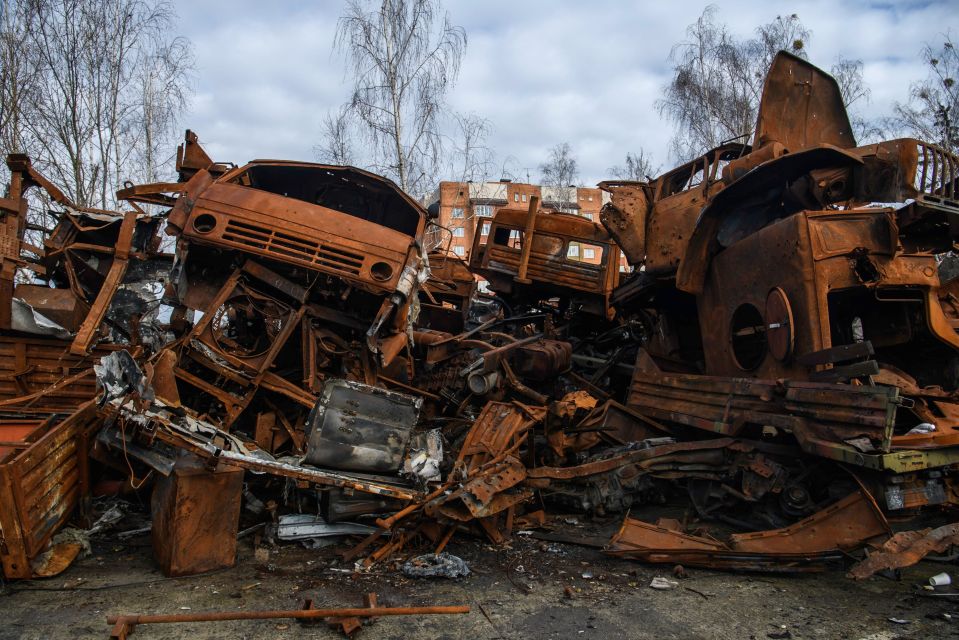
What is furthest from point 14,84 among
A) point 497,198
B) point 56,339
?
point 497,198

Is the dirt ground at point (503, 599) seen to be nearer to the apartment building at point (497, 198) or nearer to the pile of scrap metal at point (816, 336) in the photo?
the pile of scrap metal at point (816, 336)

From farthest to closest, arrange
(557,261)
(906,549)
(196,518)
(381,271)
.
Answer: (557,261) < (381,271) < (196,518) < (906,549)

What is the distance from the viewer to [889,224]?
174 inches

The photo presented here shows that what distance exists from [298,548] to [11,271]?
410 cm

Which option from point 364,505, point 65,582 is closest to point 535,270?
point 364,505

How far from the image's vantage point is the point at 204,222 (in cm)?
507

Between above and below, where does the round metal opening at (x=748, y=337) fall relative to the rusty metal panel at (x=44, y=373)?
above

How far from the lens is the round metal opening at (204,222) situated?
504 centimetres

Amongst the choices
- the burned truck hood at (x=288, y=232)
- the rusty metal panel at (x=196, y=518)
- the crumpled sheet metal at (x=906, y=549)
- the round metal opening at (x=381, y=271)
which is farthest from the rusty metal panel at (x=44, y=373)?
the crumpled sheet metal at (x=906, y=549)

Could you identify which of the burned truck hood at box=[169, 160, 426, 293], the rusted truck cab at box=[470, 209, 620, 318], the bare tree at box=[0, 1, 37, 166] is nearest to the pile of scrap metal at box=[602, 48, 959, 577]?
the rusted truck cab at box=[470, 209, 620, 318]

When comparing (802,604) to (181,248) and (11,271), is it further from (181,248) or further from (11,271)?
(11,271)

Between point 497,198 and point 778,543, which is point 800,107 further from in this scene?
point 497,198

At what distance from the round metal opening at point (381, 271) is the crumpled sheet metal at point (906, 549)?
3889 millimetres

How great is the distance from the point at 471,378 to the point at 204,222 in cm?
295
